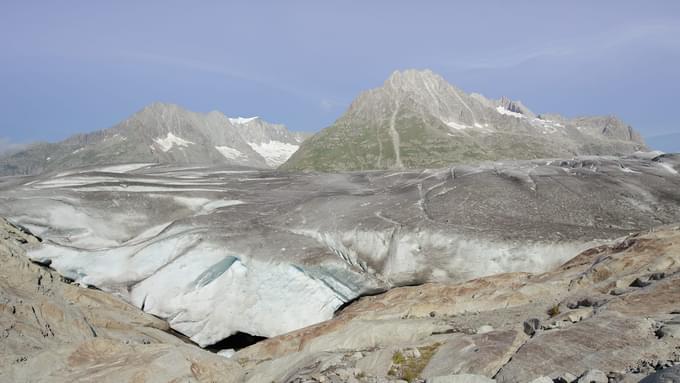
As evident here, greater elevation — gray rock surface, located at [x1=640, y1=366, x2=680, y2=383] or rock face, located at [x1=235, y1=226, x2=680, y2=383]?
gray rock surface, located at [x1=640, y1=366, x2=680, y2=383]

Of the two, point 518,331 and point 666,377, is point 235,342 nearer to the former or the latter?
point 518,331

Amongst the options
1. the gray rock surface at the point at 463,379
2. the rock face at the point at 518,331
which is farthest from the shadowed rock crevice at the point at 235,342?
the gray rock surface at the point at 463,379

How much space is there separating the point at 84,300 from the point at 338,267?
13887 millimetres

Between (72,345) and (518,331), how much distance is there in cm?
1557

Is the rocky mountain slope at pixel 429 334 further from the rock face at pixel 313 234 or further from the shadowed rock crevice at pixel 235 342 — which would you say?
the shadowed rock crevice at pixel 235 342

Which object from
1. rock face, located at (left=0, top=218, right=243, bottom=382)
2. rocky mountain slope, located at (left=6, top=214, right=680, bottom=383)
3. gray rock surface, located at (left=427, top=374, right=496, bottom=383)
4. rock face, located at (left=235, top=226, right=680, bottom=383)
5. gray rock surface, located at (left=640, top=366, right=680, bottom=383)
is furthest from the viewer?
rock face, located at (left=0, top=218, right=243, bottom=382)

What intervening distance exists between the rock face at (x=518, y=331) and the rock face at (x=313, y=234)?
214 centimetres

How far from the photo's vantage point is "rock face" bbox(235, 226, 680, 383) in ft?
44.7

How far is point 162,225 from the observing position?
38.2m

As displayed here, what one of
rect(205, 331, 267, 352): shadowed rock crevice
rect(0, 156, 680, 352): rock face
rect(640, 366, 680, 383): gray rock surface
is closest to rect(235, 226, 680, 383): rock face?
rect(640, 366, 680, 383): gray rock surface

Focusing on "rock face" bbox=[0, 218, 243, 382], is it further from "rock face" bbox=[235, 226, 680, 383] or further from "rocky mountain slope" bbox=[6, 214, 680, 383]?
"rock face" bbox=[235, 226, 680, 383]

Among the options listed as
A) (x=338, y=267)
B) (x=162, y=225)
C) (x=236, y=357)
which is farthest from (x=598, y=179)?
(x=162, y=225)

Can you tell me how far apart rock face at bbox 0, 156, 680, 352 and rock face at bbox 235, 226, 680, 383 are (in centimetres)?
214

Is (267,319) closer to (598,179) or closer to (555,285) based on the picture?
(555,285)
